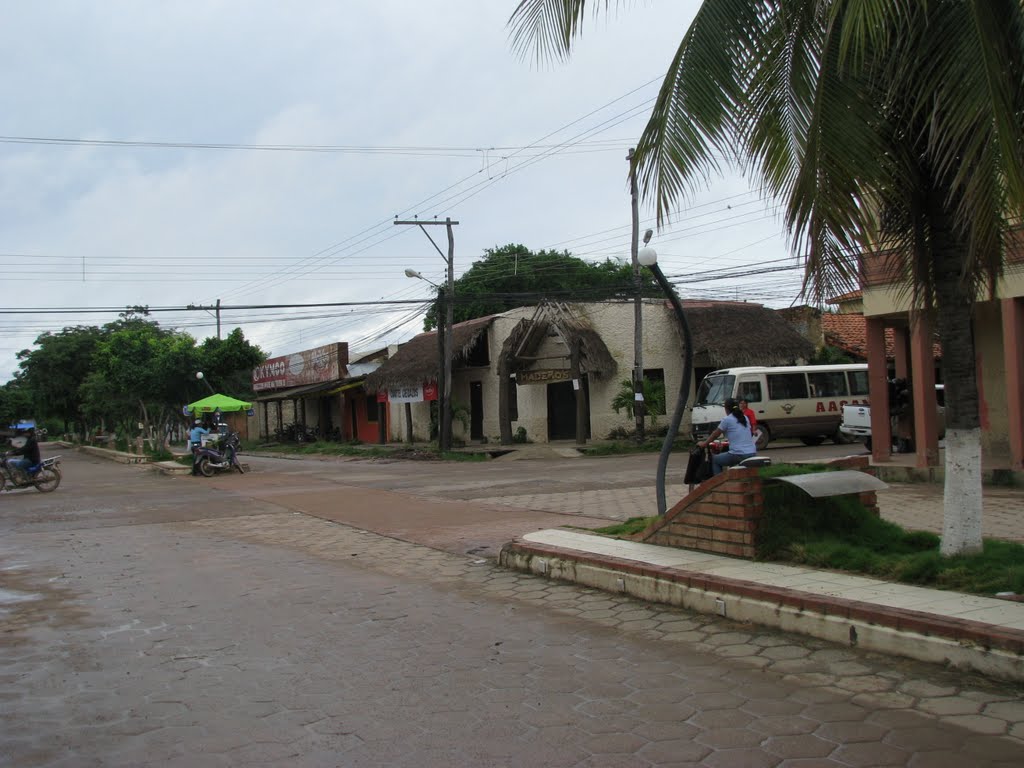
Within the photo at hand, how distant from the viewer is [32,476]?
20688 millimetres

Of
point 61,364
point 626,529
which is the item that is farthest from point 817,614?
point 61,364

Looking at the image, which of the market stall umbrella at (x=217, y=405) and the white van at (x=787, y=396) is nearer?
the white van at (x=787, y=396)

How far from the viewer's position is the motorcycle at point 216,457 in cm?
2488

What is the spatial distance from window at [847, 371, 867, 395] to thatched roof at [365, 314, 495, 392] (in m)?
12.6

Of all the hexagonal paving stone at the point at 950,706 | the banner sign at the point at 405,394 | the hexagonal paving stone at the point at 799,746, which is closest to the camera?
the hexagonal paving stone at the point at 799,746

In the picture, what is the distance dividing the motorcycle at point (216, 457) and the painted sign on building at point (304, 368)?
45.2ft

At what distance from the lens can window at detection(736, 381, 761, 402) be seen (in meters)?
24.8

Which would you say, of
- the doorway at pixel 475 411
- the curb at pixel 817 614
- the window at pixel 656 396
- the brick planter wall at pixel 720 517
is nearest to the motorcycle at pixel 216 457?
the doorway at pixel 475 411

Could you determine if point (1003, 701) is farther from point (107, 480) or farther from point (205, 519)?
point (107, 480)

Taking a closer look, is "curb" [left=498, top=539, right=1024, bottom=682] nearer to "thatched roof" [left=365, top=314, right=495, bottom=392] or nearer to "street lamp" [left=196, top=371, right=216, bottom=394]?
"thatched roof" [left=365, top=314, right=495, bottom=392]

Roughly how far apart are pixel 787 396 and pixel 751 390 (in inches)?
48.7

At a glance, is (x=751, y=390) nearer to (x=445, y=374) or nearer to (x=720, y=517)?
(x=445, y=374)

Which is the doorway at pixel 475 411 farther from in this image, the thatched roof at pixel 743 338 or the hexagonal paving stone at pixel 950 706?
the hexagonal paving stone at pixel 950 706

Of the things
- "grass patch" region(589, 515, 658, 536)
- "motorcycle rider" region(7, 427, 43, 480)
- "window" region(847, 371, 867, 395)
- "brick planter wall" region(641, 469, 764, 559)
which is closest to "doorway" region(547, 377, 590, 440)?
"window" region(847, 371, 867, 395)
